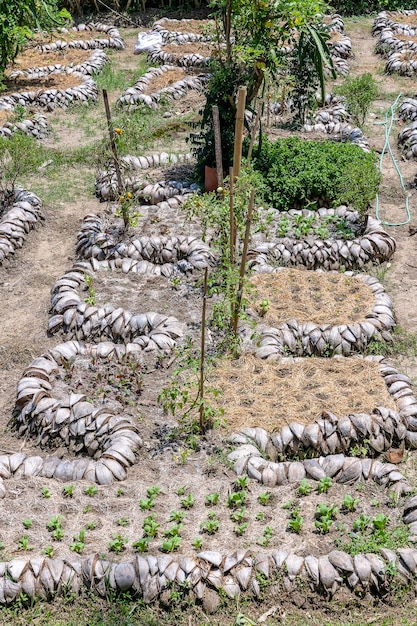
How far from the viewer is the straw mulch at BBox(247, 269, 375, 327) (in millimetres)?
7258

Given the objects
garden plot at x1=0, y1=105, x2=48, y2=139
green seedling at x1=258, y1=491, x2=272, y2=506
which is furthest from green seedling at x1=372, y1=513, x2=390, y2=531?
garden plot at x1=0, y1=105, x2=48, y2=139

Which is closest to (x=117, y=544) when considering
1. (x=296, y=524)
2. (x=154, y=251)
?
(x=296, y=524)

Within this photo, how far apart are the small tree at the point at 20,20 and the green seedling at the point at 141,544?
1049 centimetres

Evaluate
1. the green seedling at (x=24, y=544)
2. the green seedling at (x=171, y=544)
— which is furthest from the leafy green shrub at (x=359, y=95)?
the green seedling at (x=24, y=544)

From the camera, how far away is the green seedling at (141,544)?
4789mm

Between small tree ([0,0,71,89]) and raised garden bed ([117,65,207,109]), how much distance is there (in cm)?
200

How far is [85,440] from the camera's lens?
19.2ft

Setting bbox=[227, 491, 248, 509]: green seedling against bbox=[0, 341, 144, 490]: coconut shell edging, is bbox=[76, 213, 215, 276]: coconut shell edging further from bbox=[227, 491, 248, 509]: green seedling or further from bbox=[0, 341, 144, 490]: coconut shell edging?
bbox=[227, 491, 248, 509]: green seedling

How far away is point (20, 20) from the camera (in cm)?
1367

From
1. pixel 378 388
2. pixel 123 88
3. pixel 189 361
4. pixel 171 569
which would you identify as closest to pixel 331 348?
pixel 378 388

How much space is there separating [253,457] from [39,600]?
6.02 feet

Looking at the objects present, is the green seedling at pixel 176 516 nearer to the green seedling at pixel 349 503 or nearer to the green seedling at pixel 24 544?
the green seedling at pixel 24 544

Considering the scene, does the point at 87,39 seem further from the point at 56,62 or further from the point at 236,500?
the point at 236,500

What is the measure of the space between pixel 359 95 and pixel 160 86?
160 inches
